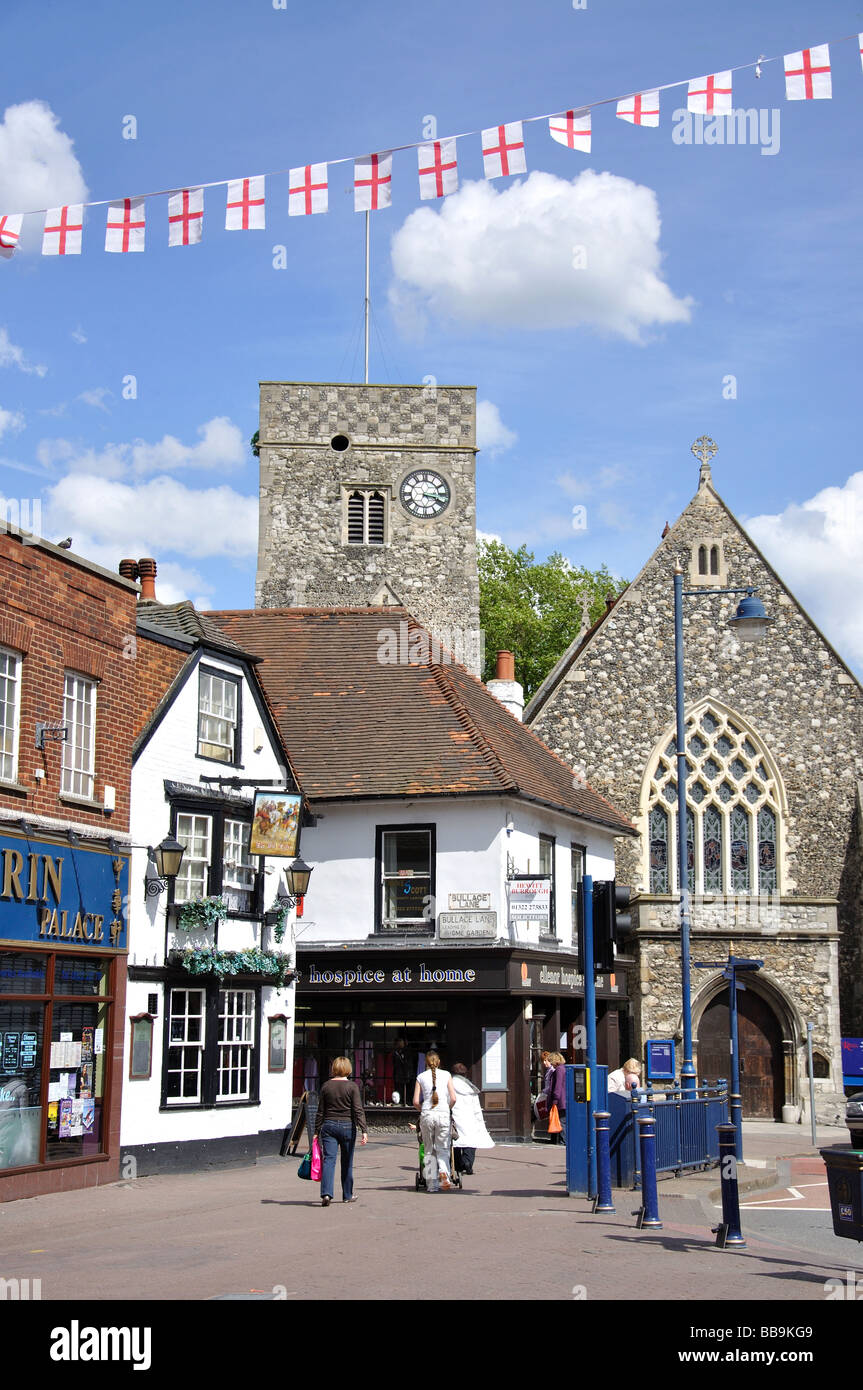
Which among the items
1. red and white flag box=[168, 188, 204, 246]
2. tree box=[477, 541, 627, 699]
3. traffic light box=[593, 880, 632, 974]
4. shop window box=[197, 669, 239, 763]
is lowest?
traffic light box=[593, 880, 632, 974]

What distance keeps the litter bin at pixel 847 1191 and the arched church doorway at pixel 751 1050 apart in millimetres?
22549

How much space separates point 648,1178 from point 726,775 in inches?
891

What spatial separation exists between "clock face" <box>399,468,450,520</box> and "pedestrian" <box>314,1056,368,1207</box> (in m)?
Result: 36.3

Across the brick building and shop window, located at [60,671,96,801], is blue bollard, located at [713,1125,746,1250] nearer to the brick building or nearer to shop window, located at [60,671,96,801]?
the brick building

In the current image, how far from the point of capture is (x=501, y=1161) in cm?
2152

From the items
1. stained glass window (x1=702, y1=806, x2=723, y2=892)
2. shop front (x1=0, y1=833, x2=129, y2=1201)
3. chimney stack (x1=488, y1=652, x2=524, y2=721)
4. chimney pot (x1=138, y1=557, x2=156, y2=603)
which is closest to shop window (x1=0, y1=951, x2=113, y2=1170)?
shop front (x1=0, y1=833, x2=129, y2=1201)

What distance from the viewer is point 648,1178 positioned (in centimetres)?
1312

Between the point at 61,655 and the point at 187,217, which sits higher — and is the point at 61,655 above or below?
below

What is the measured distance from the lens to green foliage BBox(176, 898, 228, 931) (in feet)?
65.0

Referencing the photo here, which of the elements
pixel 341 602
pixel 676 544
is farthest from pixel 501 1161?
pixel 341 602

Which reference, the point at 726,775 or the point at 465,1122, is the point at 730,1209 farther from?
the point at 726,775
